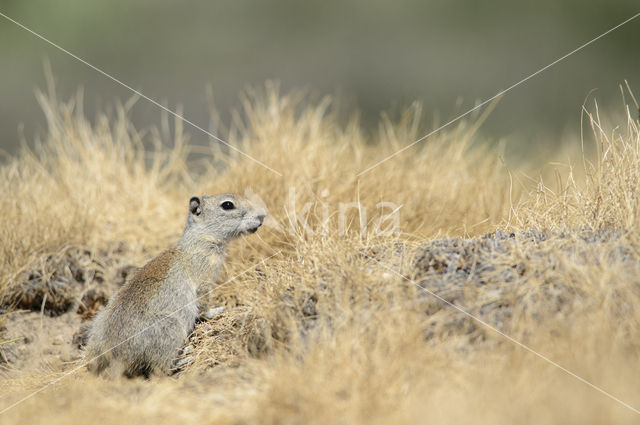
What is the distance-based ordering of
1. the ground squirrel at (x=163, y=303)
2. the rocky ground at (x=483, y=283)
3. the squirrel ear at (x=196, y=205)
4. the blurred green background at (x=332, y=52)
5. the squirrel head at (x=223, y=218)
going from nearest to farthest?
the rocky ground at (x=483, y=283)
the ground squirrel at (x=163, y=303)
the squirrel head at (x=223, y=218)
the squirrel ear at (x=196, y=205)
the blurred green background at (x=332, y=52)

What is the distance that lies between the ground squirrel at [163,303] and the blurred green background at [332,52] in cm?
1052

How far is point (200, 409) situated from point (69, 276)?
10.6ft

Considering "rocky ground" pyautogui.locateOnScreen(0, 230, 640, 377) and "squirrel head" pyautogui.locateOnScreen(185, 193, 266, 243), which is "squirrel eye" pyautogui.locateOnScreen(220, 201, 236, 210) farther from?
"rocky ground" pyautogui.locateOnScreen(0, 230, 640, 377)

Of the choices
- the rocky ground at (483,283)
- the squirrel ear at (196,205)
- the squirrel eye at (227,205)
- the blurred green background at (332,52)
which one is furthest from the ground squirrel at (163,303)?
the blurred green background at (332,52)

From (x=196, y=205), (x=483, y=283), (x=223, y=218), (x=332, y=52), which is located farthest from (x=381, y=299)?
(x=332, y=52)

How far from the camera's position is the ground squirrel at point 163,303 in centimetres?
439

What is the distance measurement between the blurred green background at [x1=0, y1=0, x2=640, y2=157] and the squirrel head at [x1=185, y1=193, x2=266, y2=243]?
33.9ft

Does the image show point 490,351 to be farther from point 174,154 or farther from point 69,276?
point 174,154

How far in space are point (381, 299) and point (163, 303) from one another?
5.54 feet

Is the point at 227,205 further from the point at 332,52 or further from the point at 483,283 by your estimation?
the point at 332,52

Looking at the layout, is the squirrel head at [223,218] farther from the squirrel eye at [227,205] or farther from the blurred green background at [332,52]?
the blurred green background at [332,52]

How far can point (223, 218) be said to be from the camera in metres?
5.30

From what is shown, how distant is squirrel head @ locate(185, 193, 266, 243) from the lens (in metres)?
5.22

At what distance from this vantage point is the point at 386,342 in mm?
3469
